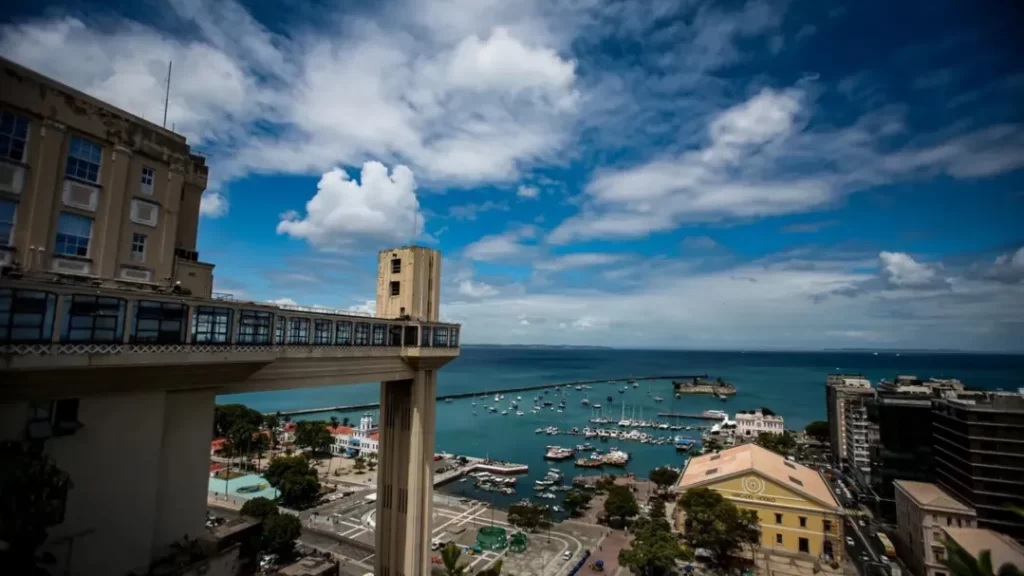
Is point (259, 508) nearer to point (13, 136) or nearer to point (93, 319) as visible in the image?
point (93, 319)

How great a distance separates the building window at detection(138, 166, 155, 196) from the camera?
13.3 metres

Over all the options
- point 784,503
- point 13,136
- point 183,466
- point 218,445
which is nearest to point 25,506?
point 183,466

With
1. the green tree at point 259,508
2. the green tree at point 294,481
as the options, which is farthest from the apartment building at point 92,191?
the green tree at point 294,481

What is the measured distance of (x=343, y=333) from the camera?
1989cm

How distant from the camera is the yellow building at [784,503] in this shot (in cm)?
3744

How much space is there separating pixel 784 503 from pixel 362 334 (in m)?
36.6

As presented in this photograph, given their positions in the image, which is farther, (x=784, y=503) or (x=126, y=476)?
(x=784, y=503)

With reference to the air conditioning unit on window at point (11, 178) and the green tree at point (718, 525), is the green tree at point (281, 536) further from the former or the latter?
the air conditioning unit on window at point (11, 178)

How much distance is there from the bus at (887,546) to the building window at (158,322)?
5246 centimetres

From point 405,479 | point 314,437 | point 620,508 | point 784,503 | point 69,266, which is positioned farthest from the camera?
point 314,437

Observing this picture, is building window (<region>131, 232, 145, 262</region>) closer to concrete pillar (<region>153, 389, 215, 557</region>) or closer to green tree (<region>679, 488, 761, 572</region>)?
concrete pillar (<region>153, 389, 215, 557</region>)

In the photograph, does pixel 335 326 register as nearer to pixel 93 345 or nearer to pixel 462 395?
pixel 93 345

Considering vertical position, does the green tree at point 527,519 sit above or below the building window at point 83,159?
below

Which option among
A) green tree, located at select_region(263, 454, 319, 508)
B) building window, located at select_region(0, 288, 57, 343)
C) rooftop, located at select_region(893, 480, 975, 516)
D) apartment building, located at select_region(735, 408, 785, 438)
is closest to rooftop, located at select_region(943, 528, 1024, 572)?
rooftop, located at select_region(893, 480, 975, 516)
